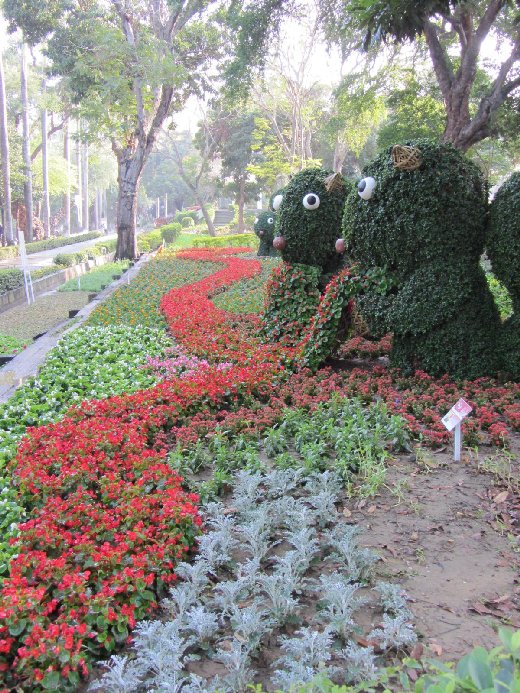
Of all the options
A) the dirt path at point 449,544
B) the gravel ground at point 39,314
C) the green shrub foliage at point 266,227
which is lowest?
the gravel ground at point 39,314

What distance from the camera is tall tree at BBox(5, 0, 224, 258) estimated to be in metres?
16.0

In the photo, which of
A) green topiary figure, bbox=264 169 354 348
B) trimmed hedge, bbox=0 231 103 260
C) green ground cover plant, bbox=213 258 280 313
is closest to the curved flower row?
green topiary figure, bbox=264 169 354 348

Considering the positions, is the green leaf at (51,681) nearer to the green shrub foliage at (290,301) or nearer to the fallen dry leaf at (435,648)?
the fallen dry leaf at (435,648)

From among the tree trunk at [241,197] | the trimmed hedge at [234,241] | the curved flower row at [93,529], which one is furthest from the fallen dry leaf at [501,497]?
the tree trunk at [241,197]

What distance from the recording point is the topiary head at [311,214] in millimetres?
6777

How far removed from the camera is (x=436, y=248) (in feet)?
16.8

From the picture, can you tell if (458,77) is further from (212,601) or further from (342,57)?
(212,601)

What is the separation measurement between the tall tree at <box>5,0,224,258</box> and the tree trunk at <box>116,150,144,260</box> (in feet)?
0.10

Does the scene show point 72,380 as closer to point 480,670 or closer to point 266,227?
point 480,670

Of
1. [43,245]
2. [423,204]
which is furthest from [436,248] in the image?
[43,245]

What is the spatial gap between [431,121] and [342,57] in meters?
5.86

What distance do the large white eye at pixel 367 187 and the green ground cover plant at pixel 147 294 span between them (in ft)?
13.2

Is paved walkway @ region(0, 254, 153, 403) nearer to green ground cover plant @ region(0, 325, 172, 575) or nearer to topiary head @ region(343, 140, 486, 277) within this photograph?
green ground cover plant @ region(0, 325, 172, 575)

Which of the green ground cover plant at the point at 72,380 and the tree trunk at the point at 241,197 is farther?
the tree trunk at the point at 241,197
